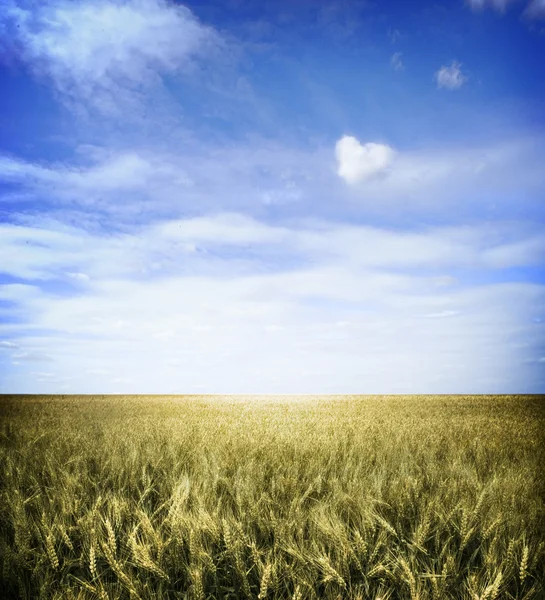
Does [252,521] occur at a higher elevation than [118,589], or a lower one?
higher

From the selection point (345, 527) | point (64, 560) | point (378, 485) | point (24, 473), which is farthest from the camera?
point (24, 473)

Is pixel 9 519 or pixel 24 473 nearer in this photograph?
pixel 9 519

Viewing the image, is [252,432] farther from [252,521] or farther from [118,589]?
[118,589]

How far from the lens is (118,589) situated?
2.20 metres

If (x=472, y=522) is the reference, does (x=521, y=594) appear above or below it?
below

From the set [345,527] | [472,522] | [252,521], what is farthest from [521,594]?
[252,521]

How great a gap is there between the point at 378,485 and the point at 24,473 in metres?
3.53

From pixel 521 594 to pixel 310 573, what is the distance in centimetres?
116

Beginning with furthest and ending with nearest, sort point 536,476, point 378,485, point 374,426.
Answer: point 374,426 < point 536,476 < point 378,485

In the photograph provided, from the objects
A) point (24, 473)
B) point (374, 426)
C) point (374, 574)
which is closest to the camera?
point (374, 574)

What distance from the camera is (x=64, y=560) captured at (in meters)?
2.43

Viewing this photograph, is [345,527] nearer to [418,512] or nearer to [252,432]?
[418,512]

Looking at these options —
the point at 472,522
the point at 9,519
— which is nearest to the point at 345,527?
the point at 472,522

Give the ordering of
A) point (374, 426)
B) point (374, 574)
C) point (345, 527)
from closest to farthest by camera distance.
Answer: point (374, 574)
point (345, 527)
point (374, 426)
